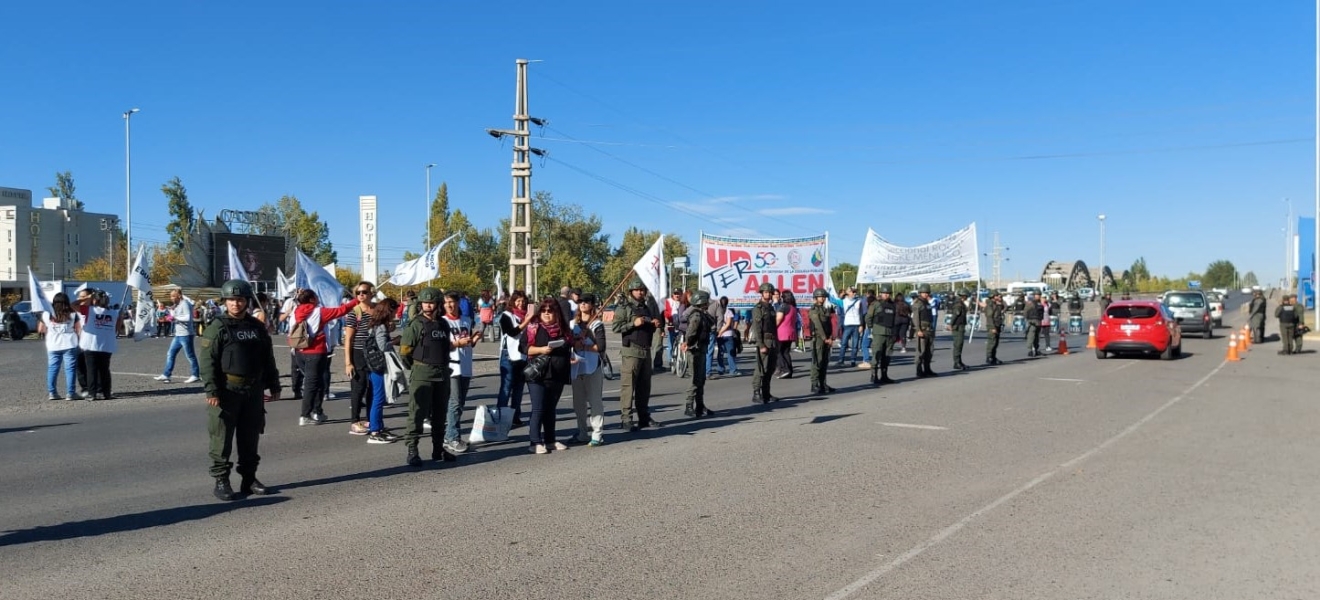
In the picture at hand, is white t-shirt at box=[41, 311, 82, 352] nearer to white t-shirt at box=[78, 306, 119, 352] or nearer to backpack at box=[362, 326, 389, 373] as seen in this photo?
white t-shirt at box=[78, 306, 119, 352]

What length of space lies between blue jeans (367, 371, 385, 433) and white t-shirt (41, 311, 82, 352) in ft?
22.4

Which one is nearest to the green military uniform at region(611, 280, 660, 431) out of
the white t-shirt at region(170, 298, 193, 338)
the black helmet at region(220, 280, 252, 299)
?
the black helmet at region(220, 280, 252, 299)

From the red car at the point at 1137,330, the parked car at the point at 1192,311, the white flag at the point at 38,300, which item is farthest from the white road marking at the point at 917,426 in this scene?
the parked car at the point at 1192,311

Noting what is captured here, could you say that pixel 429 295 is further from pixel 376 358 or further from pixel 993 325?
pixel 993 325

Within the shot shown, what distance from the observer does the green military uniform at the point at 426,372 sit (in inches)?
352

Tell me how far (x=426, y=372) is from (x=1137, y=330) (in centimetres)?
1885

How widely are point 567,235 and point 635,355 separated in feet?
208

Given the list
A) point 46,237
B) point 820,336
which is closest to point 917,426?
point 820,336

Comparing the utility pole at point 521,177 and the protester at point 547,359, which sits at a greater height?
the utility pole at point 521,177

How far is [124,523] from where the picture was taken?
671 cm

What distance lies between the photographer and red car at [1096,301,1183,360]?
22.2m

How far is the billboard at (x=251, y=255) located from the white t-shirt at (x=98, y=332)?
39787mm

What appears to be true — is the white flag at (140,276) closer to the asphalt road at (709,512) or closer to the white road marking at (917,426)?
the asphalt road at (709,512)

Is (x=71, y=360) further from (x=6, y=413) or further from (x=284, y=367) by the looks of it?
(x=284, y=367)
